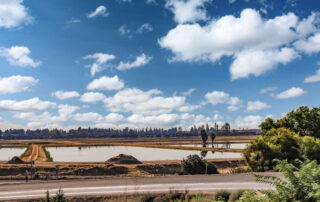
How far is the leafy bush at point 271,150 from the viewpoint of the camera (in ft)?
117

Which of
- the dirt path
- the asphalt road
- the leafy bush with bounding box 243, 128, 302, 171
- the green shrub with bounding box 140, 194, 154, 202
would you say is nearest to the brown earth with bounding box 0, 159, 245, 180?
the leafy bush with bounding box 243, 128, 302, 171

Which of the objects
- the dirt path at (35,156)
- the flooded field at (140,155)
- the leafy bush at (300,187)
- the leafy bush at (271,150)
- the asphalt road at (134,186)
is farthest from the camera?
the flooded field at (140,155)

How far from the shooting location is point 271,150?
36156mm

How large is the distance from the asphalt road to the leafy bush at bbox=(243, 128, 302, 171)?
31.2 ft

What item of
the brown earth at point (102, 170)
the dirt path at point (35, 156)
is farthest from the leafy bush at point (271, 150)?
the dirt path at point (35, 156)

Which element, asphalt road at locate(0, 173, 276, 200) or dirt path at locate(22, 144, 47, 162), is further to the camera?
dirt path at locate(22, 144, 47, 162)

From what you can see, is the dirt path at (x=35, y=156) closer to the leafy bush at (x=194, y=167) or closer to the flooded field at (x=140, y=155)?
the flooded field at (x=140, y=155)

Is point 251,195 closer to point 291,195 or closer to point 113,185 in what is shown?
point 291,195

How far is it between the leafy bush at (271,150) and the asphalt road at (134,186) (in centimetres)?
951

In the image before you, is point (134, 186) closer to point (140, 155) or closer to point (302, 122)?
point (302, 122)

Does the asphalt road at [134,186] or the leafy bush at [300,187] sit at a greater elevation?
the leafy bush at [300,187]

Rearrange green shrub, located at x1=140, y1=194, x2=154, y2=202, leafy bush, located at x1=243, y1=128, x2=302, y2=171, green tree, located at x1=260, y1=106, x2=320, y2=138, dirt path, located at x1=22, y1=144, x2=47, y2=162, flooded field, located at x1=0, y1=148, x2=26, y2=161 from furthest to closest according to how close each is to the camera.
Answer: flooded field, located at x1=0, y1=148, x2=26, y2=161
dirt path, located at x1=22, y1=144, x2=47, y2=162
green tree, located at x1=260, y1=106, x2=320, y2=138
leafy bush, located at x1=243, y1=128, x2=302, y2=171
green shrub, located at x1=140, y1=194, x2=154, y2=202

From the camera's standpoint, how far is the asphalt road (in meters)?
22.3

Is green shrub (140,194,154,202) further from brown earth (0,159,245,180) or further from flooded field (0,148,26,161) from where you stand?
flooded field (0,148,26,161)
